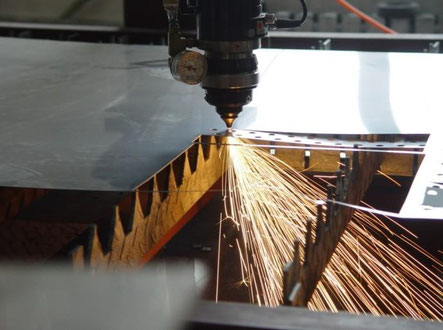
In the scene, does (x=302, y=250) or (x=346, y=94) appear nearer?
(x=302, y=250)

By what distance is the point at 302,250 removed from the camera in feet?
5.94

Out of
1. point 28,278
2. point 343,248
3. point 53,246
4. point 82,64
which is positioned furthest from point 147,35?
point 28,278

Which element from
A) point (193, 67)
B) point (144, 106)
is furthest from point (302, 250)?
point (144, 106)

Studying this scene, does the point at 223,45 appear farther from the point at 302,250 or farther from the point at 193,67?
the point at 302,250

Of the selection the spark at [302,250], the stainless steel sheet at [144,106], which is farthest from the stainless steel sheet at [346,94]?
the spark at [302,250]

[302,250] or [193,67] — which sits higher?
[193,67]

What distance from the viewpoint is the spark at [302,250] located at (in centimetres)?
185

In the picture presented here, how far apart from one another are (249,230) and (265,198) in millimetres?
85

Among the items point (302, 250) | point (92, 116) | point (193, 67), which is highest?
point (193, 67)

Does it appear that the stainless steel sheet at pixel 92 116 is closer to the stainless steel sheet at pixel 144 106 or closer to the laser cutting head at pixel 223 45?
the stainless steel sheet at pixel 144 106

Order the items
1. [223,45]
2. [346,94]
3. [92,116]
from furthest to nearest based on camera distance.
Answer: [346,94]
[92,116]
[223,45]

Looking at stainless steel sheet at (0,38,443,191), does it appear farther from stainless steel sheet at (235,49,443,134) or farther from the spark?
the spark

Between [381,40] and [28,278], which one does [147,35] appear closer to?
[381,40]

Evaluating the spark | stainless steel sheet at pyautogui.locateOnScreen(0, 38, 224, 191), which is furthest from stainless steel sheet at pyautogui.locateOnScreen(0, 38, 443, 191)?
the spark
